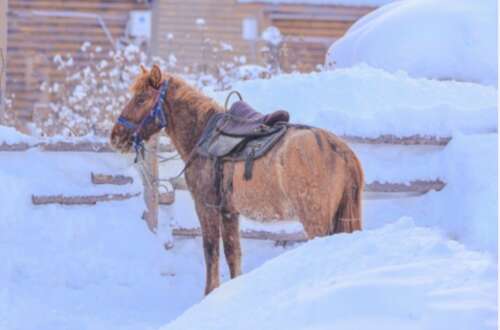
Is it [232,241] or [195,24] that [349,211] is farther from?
[195,24]

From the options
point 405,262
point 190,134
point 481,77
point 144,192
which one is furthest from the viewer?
point 481,77

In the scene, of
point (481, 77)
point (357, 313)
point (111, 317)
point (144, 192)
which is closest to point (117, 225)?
point (144, 192)

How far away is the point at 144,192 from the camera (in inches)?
403

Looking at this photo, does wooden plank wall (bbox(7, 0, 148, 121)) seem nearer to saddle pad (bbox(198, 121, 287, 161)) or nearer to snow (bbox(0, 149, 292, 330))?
snow (bbox(0, 149, 292, 330))

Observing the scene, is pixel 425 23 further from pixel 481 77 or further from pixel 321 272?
pixel 321 272

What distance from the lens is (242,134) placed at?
7660mm

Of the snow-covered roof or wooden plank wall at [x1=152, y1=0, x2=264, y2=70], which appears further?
the snow-covered roof

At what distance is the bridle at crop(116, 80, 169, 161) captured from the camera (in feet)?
28.0

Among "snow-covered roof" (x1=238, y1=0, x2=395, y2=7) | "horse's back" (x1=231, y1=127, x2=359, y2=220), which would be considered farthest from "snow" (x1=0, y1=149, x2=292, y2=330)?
"snow-covered roof" (x1=238, y1=0, x2=395, y2=7)

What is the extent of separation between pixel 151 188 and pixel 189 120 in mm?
1724

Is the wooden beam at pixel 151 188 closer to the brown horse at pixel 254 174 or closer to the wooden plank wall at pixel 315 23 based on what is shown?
the brown horse at pixel 254 174

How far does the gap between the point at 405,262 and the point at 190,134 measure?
142 inches

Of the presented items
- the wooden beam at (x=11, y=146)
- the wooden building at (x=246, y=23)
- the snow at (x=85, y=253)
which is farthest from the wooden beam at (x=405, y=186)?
the wooden building at (x=246, y=23)

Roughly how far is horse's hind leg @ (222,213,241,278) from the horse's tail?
113cm
